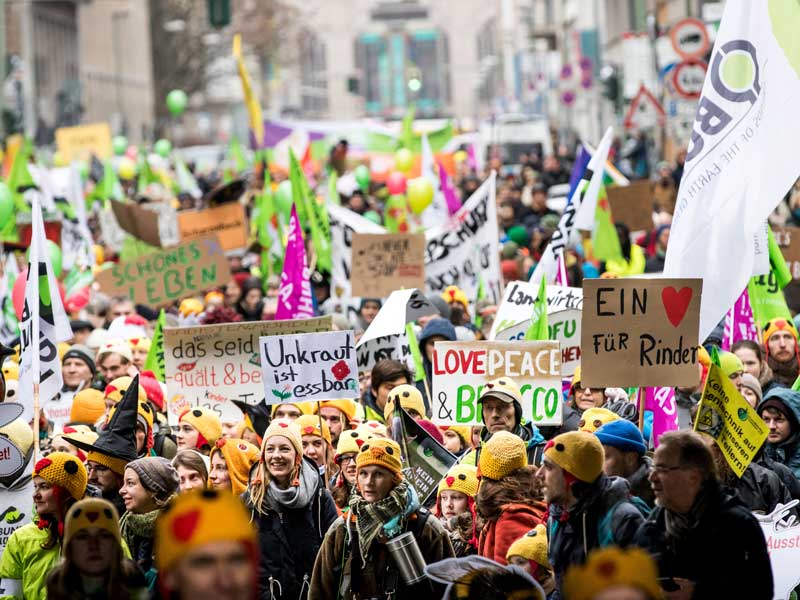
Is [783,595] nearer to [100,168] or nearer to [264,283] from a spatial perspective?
[264,283]

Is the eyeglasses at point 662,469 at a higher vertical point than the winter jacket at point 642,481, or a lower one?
higher

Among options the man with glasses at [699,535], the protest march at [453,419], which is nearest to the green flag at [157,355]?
the protest march at [453,419]

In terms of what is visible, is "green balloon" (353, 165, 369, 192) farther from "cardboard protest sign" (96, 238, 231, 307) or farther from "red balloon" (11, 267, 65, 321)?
"red balloon" (11, 267, 65, 321)

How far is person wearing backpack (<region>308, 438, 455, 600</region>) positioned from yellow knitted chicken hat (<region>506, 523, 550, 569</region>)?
0.33m

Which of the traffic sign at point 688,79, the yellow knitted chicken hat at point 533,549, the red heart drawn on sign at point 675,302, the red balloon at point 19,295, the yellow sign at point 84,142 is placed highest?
the traffic sign at point 688,79

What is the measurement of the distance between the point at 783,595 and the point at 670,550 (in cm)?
151

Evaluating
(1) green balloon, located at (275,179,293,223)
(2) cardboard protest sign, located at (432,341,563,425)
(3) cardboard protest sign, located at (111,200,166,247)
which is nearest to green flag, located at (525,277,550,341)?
(2) cardboard protest sign, located at (432,341,563,425)

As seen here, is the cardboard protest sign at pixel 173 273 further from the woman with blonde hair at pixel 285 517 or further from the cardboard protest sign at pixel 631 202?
the woman with blonde hair at pixel 285 517

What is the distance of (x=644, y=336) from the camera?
24.5ft

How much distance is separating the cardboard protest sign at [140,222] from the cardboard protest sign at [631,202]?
4293mm

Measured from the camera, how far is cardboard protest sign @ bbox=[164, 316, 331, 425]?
9.37 meters

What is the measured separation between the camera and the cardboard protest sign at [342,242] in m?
14.3

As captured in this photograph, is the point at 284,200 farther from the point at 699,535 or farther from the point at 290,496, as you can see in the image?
the point at 699,535

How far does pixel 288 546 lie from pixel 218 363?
9.32 feet
